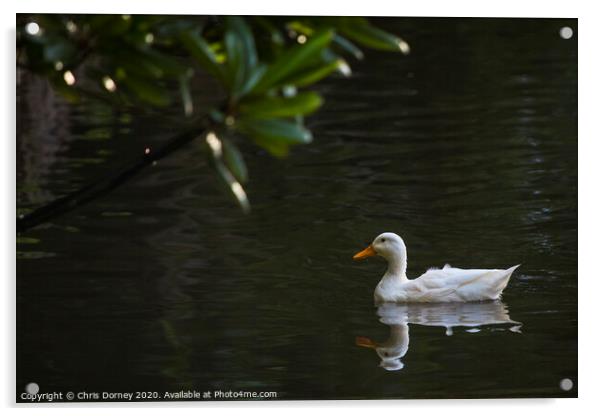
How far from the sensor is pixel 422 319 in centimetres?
516

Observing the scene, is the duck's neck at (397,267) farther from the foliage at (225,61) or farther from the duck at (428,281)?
the foliage at (225,61)

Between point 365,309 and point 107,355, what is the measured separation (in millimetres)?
1231

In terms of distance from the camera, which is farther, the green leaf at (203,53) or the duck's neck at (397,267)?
the duck's neck at (397,267)

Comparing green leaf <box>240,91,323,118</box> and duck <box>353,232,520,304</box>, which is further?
duck <box>353,232,520,304</box>

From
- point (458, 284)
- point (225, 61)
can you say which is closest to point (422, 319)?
point (458, 284)

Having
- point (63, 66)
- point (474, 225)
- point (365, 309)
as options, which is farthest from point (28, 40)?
point (474, 225)

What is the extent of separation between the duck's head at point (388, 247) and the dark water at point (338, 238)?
150 millimetres

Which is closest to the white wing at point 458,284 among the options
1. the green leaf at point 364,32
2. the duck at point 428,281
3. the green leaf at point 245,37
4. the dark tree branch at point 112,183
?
the duck at point 428,281

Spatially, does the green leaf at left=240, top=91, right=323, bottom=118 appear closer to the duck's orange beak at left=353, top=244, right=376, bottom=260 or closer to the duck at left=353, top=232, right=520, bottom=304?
the duck at left=353, top=232, right=520, bottom=304

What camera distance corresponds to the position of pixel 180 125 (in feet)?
19.5

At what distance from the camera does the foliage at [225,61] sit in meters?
2.11

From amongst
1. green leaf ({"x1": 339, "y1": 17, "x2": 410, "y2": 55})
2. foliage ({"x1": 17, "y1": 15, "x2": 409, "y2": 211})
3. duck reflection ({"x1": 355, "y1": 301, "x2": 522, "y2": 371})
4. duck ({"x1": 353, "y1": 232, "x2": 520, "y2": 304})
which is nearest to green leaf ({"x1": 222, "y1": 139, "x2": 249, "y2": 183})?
foliage ({"x1": 17, "y1": 15, "x2": 409, "y2": 211})

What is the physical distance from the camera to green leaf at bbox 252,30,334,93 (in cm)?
211

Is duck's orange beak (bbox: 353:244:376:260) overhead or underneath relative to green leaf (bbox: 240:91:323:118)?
underneath
